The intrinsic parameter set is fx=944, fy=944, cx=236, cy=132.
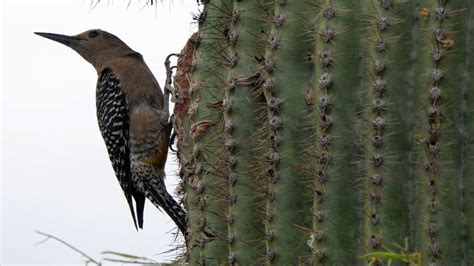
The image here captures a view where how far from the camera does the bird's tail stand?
21.8 feet

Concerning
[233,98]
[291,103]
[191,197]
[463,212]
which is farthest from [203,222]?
[463,212]

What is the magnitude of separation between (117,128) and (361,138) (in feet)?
13.0

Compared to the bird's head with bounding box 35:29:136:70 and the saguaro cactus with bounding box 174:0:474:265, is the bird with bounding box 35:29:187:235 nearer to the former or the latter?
the bird's head with bounding box 35:29:136:70

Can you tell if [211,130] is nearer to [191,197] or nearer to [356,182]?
[191,197]

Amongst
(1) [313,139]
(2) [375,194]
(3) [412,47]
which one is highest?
(3) [412,47]

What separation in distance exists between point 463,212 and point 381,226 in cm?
26

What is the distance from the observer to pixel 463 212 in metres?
2.96

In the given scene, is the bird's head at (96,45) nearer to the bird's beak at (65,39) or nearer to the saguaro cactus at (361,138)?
the bird's beak at (65,39)

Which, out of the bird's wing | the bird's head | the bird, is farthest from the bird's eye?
the bird's wing

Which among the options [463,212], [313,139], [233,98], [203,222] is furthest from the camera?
[203,222]

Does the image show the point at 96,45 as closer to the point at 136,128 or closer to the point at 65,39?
the point at 65,39

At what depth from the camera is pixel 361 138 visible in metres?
3.08

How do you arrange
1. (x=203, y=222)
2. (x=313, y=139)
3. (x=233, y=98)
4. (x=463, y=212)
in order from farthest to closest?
(x=203, y=222), (x=233, y=98), (x=313, y=139), (x=463, y=212)

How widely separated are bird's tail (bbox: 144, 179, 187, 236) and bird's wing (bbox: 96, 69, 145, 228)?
0.20m
